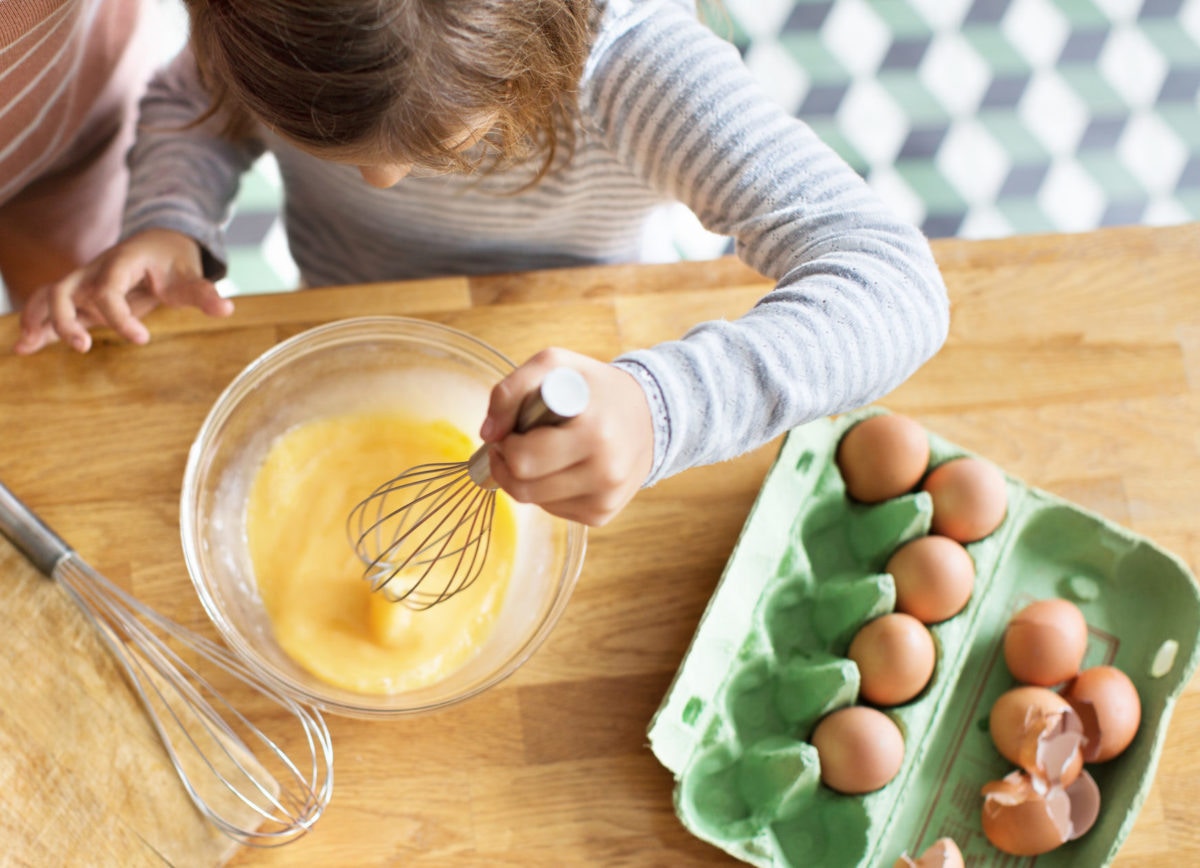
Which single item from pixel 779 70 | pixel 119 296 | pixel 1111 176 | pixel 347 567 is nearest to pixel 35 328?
pixel 119 296

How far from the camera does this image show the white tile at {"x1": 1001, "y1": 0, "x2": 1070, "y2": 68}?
1.53 meters

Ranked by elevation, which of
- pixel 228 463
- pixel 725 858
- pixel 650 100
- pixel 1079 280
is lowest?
pixel 725 858

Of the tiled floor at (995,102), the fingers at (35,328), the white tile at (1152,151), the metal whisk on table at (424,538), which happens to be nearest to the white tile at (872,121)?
the tiled floor at (995,102)

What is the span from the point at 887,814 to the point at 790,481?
0.23 m

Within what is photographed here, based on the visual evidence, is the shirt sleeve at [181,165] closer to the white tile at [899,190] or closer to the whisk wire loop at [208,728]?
the whisk wire loop at [208,728]

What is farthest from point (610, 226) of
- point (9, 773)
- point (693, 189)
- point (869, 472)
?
point (9, 773)

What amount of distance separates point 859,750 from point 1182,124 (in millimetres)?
1297

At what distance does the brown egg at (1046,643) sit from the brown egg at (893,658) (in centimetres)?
7

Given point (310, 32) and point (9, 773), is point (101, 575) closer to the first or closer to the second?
point (9, 773)

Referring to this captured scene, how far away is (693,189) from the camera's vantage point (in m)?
A: 0.68

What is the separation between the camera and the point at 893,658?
69 centimetres

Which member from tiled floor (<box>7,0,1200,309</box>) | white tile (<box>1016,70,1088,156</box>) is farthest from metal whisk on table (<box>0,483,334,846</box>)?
white tile (<box>1016,70,1088,156</box>)

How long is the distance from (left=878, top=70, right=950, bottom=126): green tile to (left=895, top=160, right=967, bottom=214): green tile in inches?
2.6

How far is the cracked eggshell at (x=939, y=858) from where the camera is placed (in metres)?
0.66
